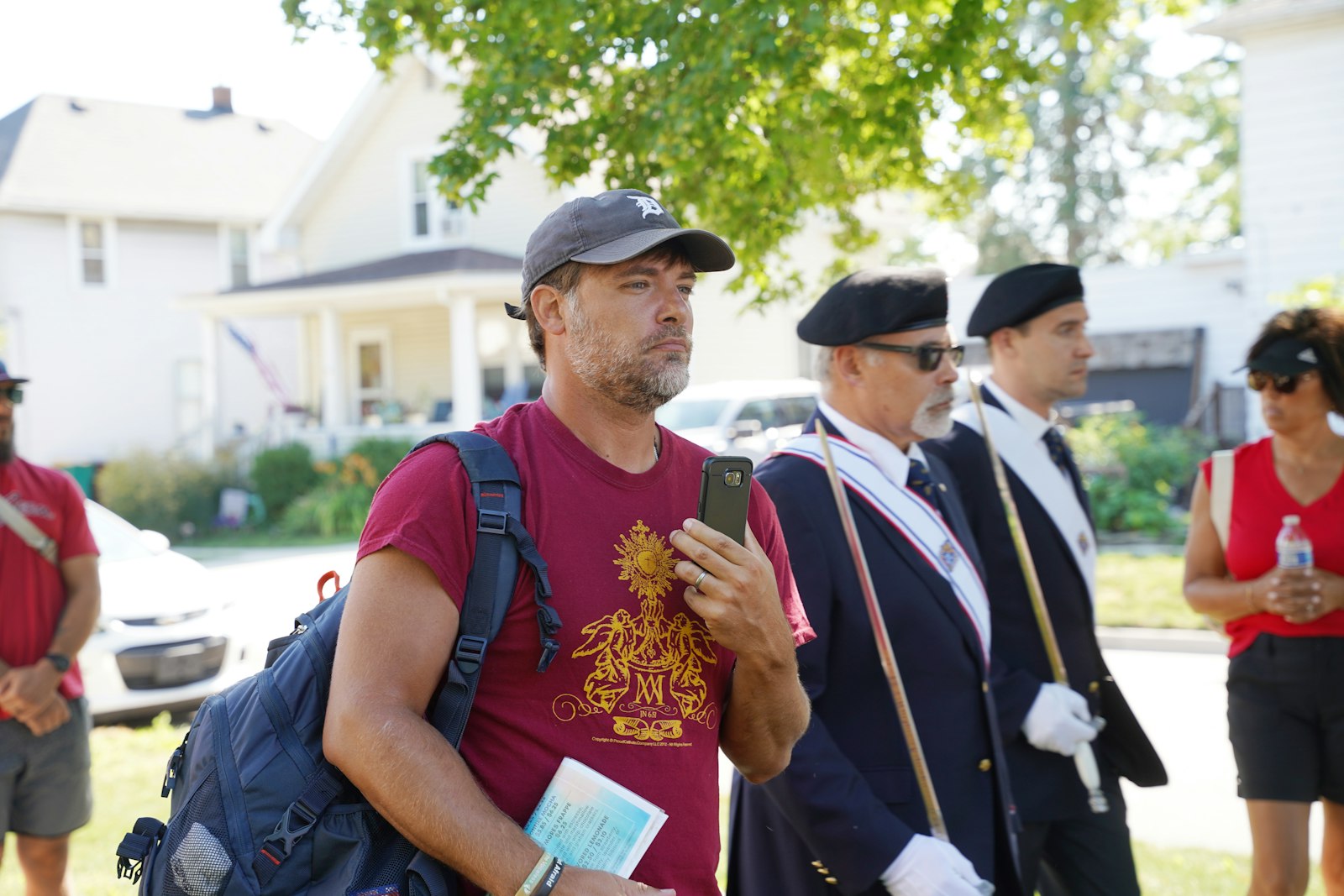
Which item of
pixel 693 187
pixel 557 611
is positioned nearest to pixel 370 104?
pixel 693 187

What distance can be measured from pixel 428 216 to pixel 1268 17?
1512 centimetres

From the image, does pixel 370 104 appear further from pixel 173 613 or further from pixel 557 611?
pixel 557 611

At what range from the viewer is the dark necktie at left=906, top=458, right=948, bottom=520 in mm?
3465

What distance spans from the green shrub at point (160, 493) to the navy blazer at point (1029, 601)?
19455mm

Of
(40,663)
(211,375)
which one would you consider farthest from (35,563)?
(211,375)

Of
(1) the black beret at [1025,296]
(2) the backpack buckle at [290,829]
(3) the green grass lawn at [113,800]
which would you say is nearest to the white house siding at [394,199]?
(3) the green grass lawn at [113,800]

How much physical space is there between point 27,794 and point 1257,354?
15.3 ft

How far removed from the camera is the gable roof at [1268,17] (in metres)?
17.0

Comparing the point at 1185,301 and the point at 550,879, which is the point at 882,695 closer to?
the point at 550,879

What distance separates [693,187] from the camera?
5.38 meters

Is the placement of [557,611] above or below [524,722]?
above

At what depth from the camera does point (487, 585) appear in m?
2.05

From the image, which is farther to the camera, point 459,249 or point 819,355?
point 459,249

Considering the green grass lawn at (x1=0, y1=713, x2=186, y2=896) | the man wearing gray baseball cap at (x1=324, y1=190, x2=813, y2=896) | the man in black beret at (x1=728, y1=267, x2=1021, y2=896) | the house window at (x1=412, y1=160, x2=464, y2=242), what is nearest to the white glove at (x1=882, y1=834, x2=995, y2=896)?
the man in black beret at (x1=728, y1=267, x2=1021, y2=896)
